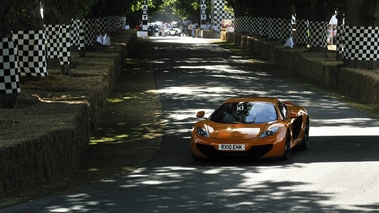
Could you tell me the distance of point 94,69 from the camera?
2966 cm

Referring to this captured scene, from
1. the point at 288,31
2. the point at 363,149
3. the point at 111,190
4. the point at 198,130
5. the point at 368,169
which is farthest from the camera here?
the point at 288,31

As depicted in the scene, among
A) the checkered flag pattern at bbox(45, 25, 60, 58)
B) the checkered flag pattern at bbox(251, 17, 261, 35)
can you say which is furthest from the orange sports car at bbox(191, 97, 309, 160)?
the checkered flag pattern at bbox(251, 17, 261, 35)

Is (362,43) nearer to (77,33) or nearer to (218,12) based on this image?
(77,33)

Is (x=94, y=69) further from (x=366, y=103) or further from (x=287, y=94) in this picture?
(x=366, y=103)

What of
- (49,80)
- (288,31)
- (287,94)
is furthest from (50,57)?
(288,31)

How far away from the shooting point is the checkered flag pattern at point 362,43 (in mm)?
32344

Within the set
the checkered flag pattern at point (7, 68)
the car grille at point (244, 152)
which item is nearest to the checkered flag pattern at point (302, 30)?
the checkered flag pattern at point (7, 68)

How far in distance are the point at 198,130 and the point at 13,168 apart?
15.2 ft

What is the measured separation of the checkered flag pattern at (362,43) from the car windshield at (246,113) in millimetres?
16386

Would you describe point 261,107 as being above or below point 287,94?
above

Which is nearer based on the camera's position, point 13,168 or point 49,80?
point 13,168

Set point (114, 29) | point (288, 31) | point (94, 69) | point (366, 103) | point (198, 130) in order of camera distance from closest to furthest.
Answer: point (198, 130) → point (366, 103) → point (94, 69) → point (288, 31) → point (114, 29)

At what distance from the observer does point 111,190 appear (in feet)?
43.5

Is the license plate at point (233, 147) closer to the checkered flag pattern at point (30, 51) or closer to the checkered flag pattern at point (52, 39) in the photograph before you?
the checkered flag pattern at point (30, 51)
